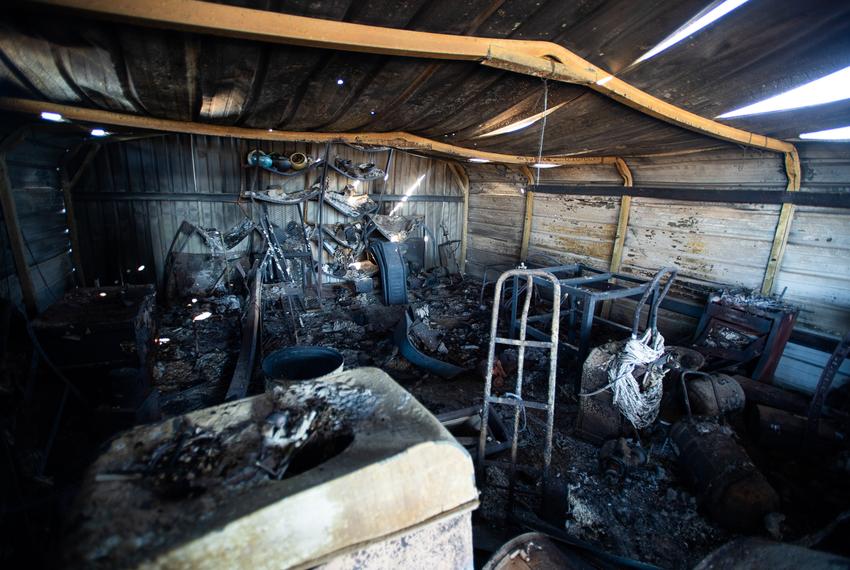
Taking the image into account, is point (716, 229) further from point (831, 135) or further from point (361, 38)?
point (361, 38)

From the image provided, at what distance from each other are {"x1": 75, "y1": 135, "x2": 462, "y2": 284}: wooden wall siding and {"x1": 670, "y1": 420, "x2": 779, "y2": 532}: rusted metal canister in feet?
25.2

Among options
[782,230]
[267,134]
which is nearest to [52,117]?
[267,134]

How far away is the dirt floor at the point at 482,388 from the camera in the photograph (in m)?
3.06

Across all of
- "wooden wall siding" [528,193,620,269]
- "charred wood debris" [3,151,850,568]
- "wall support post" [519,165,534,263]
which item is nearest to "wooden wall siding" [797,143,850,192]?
"charred wood debris" [3,151,850,568]

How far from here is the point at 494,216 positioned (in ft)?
31.6

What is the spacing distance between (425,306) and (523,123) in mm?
4170

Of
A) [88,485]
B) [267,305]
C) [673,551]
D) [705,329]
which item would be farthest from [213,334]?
[705,329]

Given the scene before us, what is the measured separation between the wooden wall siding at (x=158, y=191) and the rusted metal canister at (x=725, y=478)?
25.2 feet

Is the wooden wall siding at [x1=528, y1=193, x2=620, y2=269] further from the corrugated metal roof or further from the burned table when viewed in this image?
the corrugated metal roof

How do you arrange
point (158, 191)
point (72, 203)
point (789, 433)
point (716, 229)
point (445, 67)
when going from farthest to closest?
1. point (158, 191)
2. point (72, 203)
3. point (716, 229)
4. point (789, 433)
5. point (445, 67)

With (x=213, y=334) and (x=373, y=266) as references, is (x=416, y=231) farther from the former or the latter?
(x=213, y=334)

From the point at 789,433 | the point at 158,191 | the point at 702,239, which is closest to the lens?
the point at 789,433

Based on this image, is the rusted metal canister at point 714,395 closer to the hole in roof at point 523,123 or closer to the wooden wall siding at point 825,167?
the wooden wall siding at point 825,167

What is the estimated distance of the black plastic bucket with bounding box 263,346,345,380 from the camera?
334 centimetres
